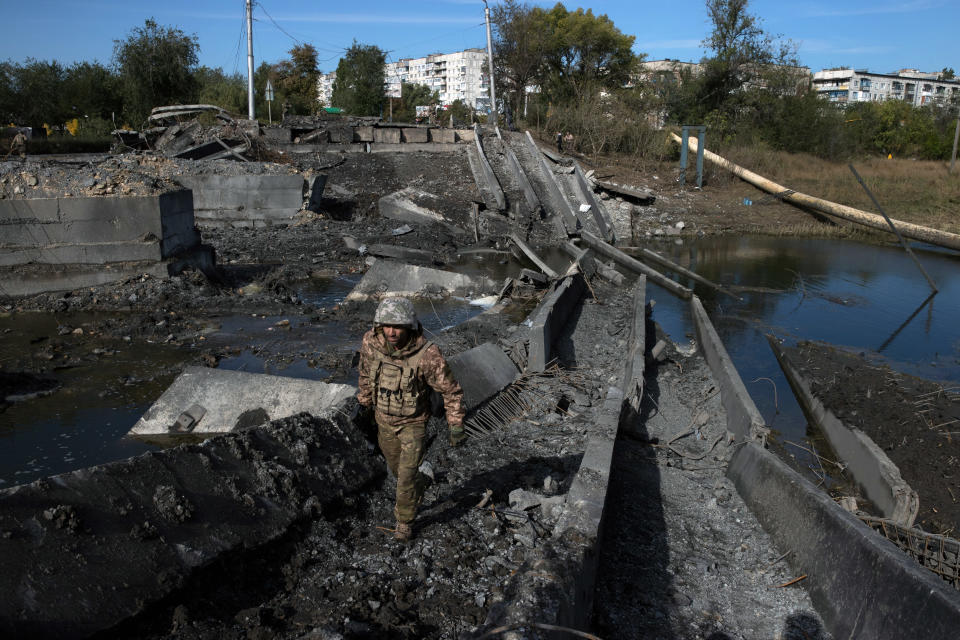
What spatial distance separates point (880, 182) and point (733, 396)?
27070 millimetres

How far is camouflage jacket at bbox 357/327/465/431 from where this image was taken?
3.93 m

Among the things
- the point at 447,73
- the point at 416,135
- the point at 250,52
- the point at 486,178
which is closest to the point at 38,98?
the point at 250,52

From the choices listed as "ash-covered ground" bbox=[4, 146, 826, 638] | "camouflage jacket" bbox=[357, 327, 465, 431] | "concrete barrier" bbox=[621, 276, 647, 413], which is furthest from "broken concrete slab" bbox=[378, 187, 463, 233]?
"camouflage jacket" bbox=[357, 327, 465, 431]

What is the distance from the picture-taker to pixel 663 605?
4.08m

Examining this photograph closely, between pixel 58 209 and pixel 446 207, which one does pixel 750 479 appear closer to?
pixel 58 209

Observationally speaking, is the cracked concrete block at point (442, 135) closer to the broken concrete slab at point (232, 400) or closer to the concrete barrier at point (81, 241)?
the concrete barrier at point (81, 241)

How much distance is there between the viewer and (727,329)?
12.1 meters

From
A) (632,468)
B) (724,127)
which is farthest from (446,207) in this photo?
(724,127)

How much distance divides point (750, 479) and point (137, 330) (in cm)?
769

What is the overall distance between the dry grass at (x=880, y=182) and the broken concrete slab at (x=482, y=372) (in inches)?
841

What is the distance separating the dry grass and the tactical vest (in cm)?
2408

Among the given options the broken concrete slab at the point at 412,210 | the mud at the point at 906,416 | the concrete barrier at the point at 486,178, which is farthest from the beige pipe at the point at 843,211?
the broken concrete slab at the point at 412,210

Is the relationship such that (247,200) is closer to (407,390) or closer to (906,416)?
(407,390)

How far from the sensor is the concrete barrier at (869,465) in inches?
213
